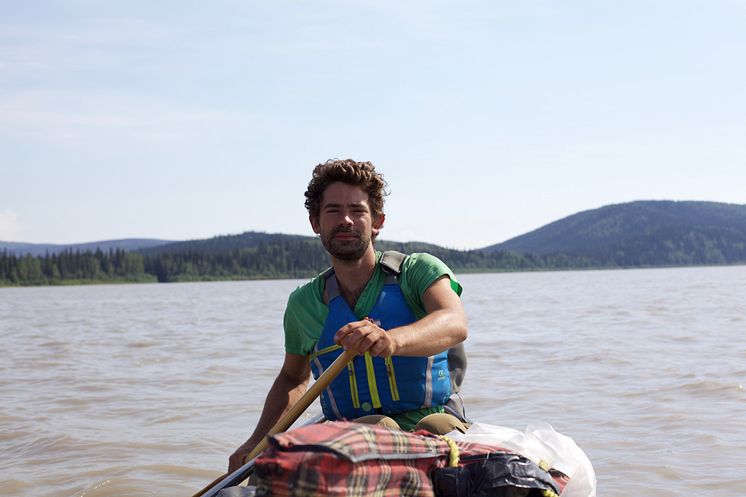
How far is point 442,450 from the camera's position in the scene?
3.26 m

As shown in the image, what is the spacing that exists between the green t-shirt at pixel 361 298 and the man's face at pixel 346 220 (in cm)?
23

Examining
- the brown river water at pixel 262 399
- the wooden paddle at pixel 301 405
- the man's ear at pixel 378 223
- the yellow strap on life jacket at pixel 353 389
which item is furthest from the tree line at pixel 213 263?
the wooden paddle at pixel 301 405

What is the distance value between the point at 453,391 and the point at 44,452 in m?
5.51

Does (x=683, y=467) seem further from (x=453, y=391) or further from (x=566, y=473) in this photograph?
(x=566, y=473)

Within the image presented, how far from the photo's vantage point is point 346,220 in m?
4.06

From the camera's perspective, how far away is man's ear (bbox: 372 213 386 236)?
4.27 m

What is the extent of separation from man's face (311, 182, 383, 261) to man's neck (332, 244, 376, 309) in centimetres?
9

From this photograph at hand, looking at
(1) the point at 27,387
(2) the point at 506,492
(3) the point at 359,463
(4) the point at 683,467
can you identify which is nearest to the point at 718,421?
(4) the point at 683,467

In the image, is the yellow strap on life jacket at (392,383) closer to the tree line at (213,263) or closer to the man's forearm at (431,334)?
the man's forearm at (431,334)

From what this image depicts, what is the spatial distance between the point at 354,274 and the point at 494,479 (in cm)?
142

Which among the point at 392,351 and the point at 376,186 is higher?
the point at 376,186

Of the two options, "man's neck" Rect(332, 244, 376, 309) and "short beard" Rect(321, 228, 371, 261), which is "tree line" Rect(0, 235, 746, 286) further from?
"short beard" Rect(321, 228, 371, 261)

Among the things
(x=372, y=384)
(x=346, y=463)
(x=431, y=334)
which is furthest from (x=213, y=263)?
(x=346, y=463)

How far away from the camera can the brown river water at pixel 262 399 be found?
7145 mm
